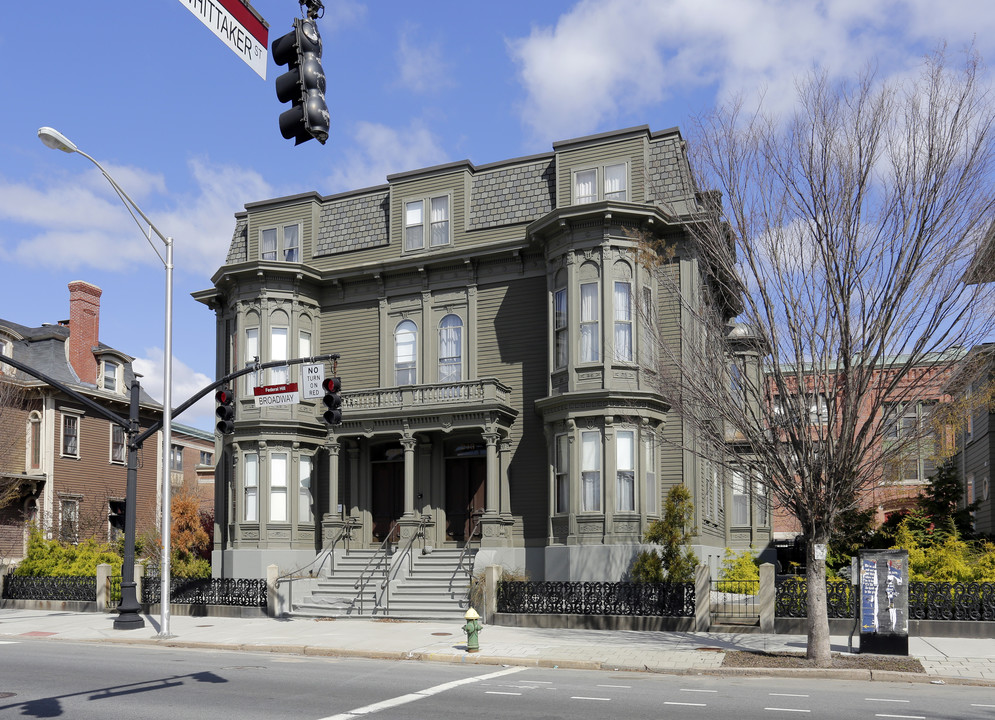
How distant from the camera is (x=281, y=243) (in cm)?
3347

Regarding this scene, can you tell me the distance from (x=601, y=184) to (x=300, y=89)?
836 inches

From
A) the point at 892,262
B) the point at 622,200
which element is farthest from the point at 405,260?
the point at 892,262

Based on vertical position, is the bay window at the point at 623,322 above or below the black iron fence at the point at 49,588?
above

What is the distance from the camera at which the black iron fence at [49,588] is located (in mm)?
27922

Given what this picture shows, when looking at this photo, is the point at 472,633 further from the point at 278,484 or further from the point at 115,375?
the point at 115,375

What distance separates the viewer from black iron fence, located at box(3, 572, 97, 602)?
27922 mm

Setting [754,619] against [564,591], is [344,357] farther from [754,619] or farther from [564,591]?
[754,619]

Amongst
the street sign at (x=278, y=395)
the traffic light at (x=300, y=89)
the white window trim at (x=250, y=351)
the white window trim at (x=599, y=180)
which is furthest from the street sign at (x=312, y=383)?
the traffic light at (x=300, y=89)

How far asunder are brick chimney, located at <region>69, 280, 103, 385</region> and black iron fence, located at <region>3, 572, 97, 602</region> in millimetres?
15494

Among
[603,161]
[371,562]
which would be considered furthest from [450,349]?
[603,161]

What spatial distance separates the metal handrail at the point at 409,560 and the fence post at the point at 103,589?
790 centimetres

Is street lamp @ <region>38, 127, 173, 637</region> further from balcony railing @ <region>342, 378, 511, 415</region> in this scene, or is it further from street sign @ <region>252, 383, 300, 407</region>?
balcony railing @ <region>342, 378, 511, 415</region>

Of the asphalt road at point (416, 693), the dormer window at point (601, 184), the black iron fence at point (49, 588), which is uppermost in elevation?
the dormer window at point (601, 184)

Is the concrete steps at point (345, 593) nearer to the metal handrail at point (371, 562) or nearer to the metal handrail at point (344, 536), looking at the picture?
the metal handrail at point (371, 562)
